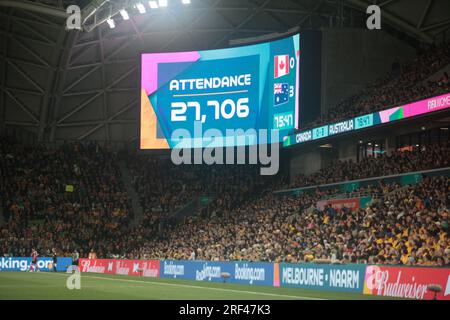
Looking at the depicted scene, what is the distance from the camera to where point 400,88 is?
42.6 meters

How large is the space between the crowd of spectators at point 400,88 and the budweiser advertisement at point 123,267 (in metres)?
12.9

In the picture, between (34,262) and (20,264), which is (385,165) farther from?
(20,264)

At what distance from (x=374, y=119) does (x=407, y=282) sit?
18278 millimetres

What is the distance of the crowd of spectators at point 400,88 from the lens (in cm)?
3759

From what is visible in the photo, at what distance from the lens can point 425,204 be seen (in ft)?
105

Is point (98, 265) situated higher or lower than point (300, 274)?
lower

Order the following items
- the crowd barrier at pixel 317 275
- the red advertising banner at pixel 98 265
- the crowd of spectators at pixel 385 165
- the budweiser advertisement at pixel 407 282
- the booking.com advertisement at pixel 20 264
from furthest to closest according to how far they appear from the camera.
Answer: the booking.com advertisement at pixel 20 264
the red advertising banner at pixel 98 265
the crowd of spectators at pixel 385 165
the crowd barrier at pixel 317 275
the budweiser advertisement at pixel 407 282

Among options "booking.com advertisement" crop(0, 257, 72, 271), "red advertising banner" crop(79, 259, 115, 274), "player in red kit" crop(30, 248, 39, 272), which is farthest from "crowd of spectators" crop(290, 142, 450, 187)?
"player in red kit" crop(30, 248, 39, 272)

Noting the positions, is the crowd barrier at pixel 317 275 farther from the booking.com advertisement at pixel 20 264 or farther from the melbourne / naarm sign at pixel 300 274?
the booking.com advertisement at pixel 20 264

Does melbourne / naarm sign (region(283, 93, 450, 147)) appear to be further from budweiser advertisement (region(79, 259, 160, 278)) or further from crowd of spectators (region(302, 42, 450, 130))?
budweiser advertisement (region(79, 259, 160, 278))

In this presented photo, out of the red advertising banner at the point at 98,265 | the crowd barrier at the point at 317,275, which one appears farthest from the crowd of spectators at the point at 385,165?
the red advertising banner at the point at 98,265

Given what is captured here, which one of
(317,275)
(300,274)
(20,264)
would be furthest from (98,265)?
(317,275)
